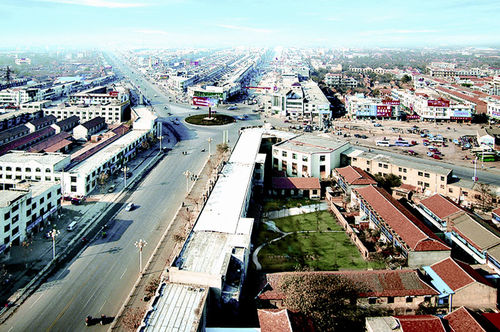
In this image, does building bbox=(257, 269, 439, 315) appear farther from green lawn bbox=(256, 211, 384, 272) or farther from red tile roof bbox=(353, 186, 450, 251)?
red tile roof bbox=(353, 186, 450, 251)

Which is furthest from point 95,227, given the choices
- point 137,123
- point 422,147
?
point 422,147

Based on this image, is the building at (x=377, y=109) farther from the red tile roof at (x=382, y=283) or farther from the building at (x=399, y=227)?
the red tile roof at (x=382, y=283)

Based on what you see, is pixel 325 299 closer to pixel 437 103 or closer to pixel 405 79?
pixel 437 103

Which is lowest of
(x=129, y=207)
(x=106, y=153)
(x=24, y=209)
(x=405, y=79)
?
(x=129, y=207)

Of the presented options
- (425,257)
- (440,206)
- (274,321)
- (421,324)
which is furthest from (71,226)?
(440,206)

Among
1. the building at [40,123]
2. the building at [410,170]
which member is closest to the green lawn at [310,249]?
the building at [410,170]

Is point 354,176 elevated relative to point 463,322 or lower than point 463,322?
elevated

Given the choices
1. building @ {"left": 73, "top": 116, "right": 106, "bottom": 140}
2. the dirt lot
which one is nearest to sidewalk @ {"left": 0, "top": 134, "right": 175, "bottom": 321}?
building @ {"left": 73, "top": 116, "right": 106, "bottom": 140}
